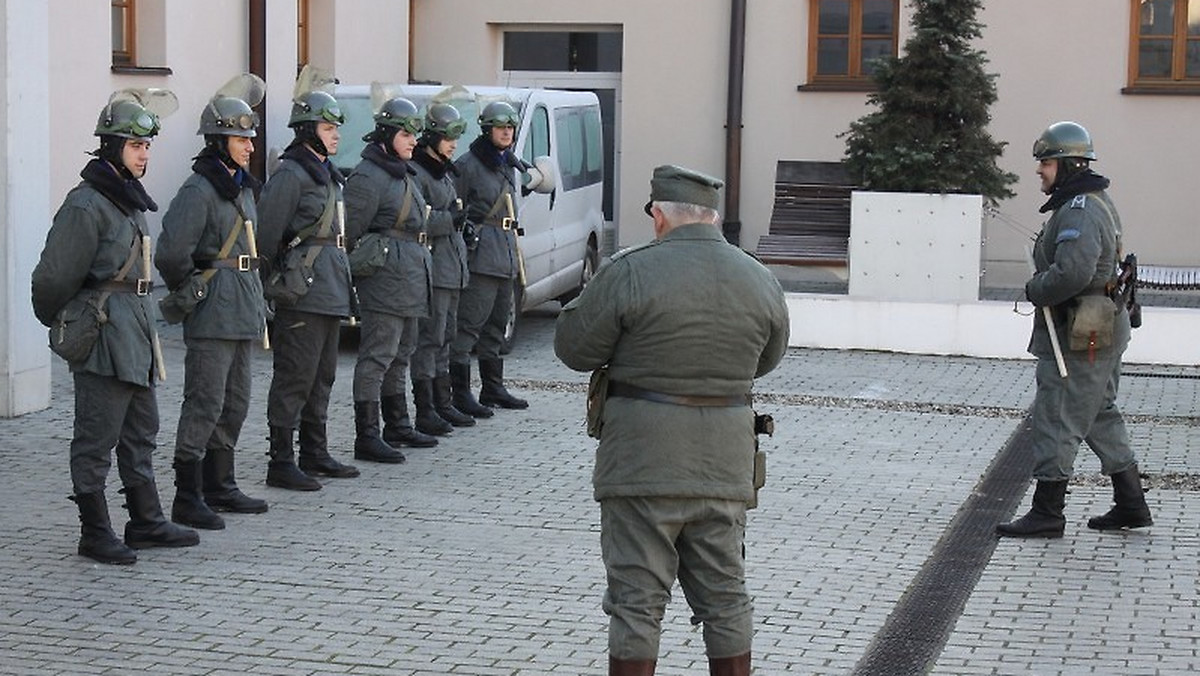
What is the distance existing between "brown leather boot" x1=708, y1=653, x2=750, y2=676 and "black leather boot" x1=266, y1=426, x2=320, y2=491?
465 cm

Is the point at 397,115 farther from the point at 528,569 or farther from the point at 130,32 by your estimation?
the point at 130,32

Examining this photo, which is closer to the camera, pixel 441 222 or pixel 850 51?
pixel 441 222

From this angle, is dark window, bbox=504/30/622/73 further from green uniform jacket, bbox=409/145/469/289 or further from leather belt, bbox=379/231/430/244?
leather belt, bbox=379/231/430/244

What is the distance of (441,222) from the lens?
11648mm

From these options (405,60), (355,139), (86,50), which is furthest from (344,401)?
(405,60)

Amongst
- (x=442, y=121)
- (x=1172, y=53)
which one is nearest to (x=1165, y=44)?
(x=1172, y=53)

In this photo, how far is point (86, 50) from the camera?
15766 mm

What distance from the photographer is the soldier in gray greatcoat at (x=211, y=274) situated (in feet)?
29.6

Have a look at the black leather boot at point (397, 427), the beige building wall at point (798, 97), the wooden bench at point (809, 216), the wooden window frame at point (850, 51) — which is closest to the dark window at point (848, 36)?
the wooden window frame at point (850, 51)

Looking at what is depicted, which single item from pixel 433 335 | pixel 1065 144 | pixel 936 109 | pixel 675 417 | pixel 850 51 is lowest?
pixel 433 335

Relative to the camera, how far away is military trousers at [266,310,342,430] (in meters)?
10.2

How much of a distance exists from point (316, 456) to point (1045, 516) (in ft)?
12.4

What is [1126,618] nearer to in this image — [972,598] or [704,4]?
[972,598]

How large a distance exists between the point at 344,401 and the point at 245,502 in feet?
12.1
